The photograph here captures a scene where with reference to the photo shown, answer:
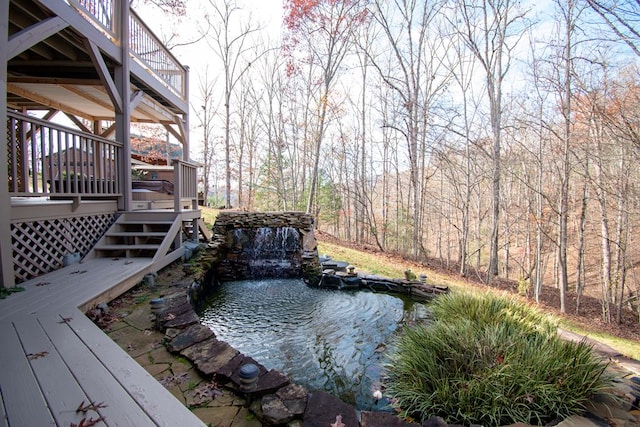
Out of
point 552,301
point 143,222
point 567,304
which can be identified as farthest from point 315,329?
→ point 552,301

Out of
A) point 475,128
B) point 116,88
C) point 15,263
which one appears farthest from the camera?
point 475,128

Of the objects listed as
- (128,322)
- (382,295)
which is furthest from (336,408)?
(382,295)

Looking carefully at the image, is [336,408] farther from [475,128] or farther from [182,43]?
[182,43]

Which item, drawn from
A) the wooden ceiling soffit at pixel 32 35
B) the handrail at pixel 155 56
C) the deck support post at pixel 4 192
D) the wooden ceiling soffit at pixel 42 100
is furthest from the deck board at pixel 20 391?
the wooden ceiling soffit at pixel 42 100

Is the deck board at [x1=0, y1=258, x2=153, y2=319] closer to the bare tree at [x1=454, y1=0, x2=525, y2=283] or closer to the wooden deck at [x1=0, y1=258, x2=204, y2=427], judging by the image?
the wooden deck at [x1=0, y1=258, x2=204, y2=427]

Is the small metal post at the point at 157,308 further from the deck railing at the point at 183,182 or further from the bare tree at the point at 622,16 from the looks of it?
the bare tree at the point at 622,16

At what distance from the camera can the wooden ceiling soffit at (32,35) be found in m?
2.89

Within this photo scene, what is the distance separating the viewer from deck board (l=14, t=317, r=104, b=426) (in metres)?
1.29

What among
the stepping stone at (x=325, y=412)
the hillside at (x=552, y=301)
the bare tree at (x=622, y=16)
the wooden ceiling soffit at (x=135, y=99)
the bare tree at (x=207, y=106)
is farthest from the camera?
the bare tree at (x=207, y=106)

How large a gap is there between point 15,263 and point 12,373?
2.09 metres

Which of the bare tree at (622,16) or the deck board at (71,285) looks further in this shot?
the bare tree at (622,16)

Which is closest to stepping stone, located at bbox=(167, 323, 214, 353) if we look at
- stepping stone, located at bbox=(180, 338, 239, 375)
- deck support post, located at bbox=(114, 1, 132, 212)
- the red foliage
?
stepping stone, located at bbox=(180, 338, 239, 375)

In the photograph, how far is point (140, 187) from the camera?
650cm

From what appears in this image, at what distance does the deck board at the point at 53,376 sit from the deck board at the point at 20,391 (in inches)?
0.9
